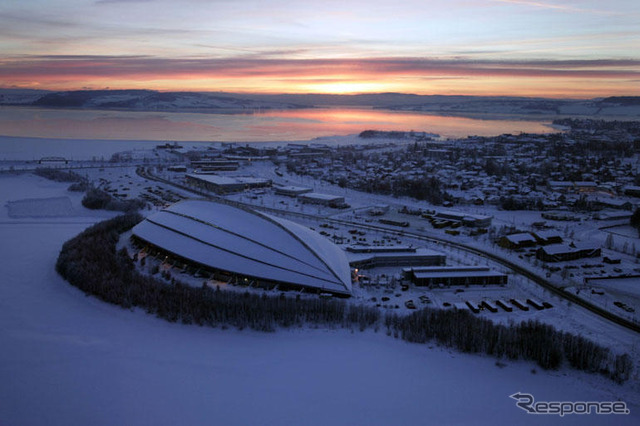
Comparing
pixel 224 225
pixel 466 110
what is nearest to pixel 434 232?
pixel 224 225

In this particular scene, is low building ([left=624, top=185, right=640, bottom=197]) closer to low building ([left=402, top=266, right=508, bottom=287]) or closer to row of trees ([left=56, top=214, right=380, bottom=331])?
low building ([left=402, top=266, right=508, bottom=287])

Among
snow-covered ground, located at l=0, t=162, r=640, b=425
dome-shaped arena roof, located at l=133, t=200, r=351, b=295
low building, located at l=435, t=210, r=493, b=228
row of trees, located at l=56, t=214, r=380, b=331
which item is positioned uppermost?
dome-shaped arena roof, located at l=133, t=200, r=351, b=295

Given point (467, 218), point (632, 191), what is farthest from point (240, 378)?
point (632, 191)

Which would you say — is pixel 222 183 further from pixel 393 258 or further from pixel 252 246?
pixel 393 258

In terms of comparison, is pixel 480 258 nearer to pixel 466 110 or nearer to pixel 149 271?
pixel 149 271

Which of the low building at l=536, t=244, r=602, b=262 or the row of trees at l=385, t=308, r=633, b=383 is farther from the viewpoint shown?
the low building at l=536, t=244, r=602, b=262

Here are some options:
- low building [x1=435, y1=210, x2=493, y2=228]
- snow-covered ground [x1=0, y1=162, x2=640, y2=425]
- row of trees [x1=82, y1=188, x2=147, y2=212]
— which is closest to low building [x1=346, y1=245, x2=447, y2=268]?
snow-covered ground [x1=0, y1=162, x2=640, y2=425]

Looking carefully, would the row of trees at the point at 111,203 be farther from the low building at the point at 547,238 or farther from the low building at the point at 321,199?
the low building at the point at 547,238
